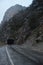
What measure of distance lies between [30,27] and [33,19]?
282 cm

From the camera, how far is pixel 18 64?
17594 mm

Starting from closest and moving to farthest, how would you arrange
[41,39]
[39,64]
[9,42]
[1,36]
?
[39,64] < [41,39] < [9,42] < [1,36]

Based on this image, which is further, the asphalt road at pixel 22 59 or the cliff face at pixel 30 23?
the cliff face at pixel 30 23

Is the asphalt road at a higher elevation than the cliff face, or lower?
lower

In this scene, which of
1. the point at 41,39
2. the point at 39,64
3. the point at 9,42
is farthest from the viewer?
the point at 9,42

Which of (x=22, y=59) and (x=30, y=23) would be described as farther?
(x=30, y=23)

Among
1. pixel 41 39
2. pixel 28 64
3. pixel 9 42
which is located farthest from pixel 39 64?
pixel 9 42

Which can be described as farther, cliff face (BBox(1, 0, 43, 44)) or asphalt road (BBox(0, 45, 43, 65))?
cliff face (BBox(1, 0, 43, 44))

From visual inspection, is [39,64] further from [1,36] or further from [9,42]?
[1,36]

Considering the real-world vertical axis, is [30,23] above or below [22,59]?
above

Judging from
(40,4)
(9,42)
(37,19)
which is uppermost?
(40,4)

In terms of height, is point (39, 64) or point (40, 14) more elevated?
point (40, 14)

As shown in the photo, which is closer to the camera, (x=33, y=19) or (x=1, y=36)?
(x=33, y=19)

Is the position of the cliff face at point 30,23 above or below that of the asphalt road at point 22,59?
above
